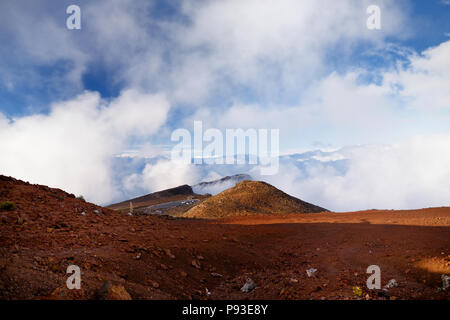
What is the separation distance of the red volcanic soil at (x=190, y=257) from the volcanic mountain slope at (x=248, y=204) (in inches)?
820

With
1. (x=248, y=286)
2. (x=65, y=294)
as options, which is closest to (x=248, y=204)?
(x=248, y=286)

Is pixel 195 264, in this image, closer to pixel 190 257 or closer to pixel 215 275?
pixel 190 257

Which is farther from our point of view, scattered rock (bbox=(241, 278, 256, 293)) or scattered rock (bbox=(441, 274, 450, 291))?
scattered rock (bbox=(241, 278, 256, 293))

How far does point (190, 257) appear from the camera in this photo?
9719 mm

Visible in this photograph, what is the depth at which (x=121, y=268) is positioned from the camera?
7.57 metres

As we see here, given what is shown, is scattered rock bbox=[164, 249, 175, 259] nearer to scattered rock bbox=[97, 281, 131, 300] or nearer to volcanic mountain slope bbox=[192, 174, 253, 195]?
scattered rock bbox=[97, 281, 131, 300]

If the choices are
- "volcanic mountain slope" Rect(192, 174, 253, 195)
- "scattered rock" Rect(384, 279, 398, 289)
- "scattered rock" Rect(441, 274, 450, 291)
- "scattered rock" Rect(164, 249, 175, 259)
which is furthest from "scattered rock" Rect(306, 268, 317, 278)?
"volcanic mountain slope" Rect(192, 174, 253, 195)

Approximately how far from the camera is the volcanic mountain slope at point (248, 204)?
116 feet

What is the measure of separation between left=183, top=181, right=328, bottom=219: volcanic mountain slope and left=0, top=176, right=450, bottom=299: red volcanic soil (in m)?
20.8

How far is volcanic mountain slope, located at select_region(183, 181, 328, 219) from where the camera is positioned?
35.4 meters

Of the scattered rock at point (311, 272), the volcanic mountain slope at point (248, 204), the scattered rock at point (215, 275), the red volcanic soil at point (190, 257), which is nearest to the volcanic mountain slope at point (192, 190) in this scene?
the volcanic mountain slope at point (248, 204)

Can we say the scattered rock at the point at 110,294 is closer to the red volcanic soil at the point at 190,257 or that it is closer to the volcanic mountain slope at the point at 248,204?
the red volcanic soil at the point at 190,257

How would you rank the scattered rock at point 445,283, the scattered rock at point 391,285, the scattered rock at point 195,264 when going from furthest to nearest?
the scattered rock at point 195,264 → the scattered rock at point 391,285 → the scattered rock at point 445,283
